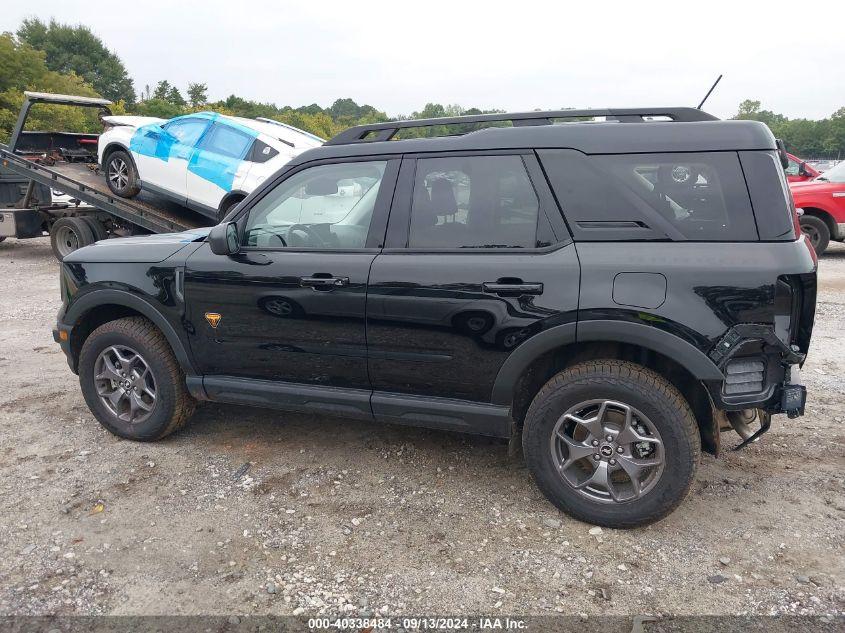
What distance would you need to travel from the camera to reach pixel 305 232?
3508 millimetres

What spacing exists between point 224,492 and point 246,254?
1304 mm

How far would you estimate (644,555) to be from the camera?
2.82 meters

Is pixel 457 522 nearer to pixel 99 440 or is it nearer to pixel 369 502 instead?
pixel 369 502

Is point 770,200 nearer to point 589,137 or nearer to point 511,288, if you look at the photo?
point 589,137

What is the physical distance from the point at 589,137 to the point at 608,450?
1465mm

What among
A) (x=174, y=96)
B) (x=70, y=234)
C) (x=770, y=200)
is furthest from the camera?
(x=174, y=96)

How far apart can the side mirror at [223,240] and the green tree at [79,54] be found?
6695 cm

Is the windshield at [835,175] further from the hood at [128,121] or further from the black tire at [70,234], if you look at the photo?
the black tire at [70,234]

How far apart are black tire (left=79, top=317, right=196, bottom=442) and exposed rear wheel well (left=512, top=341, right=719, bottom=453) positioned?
6.86 ft

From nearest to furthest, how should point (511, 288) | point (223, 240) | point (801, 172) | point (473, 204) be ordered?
1. point (511, 288)
2. point (473, 204)
3. point (223, 240)
4. point (801, 172)

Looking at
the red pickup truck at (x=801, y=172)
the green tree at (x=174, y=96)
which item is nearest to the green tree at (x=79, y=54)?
the green tree at (x=174, y=96)

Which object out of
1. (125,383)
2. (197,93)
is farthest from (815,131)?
(125,383)

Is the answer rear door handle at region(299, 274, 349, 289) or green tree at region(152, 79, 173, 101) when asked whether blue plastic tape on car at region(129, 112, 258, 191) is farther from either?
green tree at region(152, 79, 173, 101)

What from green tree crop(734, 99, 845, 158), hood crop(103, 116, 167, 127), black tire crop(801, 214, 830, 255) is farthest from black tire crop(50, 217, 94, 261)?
green tree crop(734, 99, 845, 158)
